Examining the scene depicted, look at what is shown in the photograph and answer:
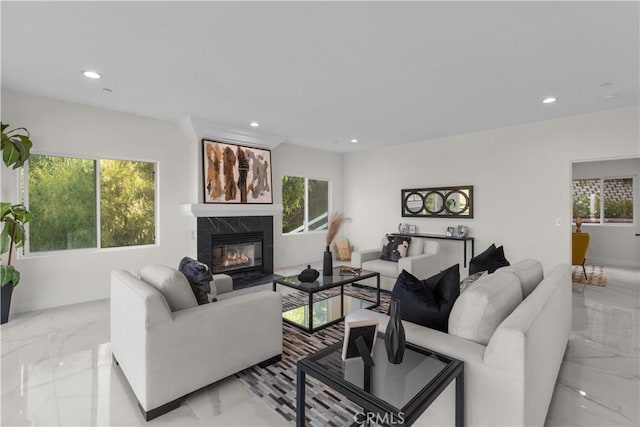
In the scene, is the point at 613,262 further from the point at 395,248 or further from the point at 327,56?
the point at 327,56

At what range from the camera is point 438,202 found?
19.6 ft

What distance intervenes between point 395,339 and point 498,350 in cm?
45

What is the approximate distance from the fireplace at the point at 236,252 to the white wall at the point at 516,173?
2.91 metres

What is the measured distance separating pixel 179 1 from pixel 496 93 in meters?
3.45

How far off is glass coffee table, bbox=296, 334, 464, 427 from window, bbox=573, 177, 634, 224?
26.8 feet

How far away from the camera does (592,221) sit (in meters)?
7.22

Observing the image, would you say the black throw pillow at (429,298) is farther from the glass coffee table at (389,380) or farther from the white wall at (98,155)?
the white wall at (98,155)

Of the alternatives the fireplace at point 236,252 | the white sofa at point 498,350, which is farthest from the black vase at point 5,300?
the white sofa at point 498,350

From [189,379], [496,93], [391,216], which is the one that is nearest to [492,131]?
[496,93]

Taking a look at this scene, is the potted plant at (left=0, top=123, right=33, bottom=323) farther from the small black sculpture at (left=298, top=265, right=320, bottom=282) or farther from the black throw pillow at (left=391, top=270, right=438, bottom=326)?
the black throw pillow at (left=391, top=270, right=438, bottom=326)

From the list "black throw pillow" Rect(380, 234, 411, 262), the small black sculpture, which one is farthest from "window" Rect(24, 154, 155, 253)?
"black throw pillow" Rect(380, 234, 411, 262)

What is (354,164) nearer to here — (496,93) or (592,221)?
(496,93)

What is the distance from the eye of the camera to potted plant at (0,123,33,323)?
3.29 m

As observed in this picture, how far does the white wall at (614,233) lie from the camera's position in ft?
21.3
